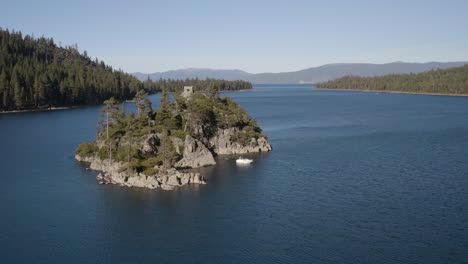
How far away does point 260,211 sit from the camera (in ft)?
179

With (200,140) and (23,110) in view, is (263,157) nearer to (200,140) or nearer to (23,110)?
(200,140)

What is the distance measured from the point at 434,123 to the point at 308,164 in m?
73.6

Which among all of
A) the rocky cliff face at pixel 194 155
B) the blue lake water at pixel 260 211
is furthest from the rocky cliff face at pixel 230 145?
the rocky cliff face at pixel 194 155

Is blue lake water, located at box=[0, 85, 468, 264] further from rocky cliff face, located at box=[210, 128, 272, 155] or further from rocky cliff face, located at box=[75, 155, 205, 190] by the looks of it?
rocky cliff face, located at box=[210, 128, 272, 155]

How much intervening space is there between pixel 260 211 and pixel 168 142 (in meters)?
28.6

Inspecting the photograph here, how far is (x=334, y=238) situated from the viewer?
45.9m

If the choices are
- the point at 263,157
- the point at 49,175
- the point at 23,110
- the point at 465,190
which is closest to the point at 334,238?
the point at 465,190

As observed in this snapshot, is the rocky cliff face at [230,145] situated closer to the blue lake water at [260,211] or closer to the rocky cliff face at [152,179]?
the blue lake water at [260,211]

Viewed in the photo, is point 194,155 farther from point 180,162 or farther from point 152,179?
Result: point 152,179

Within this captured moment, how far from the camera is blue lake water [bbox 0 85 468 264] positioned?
142ft

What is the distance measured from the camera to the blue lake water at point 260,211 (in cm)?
4316

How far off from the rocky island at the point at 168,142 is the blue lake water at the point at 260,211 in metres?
3.10

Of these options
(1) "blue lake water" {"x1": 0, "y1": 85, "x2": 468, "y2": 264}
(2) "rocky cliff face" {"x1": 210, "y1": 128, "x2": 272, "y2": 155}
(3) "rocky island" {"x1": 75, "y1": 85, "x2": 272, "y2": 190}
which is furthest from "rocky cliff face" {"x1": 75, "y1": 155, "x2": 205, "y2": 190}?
(2) "rocky cliff face" {"x1": 210, "y1": 128, "x2": 272, "y2": 155}

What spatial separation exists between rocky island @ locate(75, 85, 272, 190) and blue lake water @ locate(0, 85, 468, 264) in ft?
10.2
